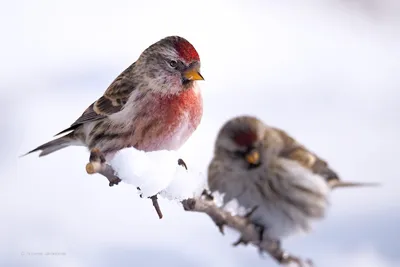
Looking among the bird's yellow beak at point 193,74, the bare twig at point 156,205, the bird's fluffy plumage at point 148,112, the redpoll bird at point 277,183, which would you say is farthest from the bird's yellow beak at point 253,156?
the bird's fluffy plumage at point 148,112

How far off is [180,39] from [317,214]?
0.42 metres

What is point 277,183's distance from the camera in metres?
0.92

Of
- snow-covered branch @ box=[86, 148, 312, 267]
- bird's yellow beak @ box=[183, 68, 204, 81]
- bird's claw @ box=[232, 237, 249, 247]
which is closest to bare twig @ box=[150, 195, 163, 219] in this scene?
snow-covered branch @ box=[86, 148, 312, 267]

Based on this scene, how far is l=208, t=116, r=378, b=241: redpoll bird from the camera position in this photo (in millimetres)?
862

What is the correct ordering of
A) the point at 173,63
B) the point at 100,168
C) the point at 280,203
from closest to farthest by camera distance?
the point at 100,168
the point at 280,203
the point at 173,63

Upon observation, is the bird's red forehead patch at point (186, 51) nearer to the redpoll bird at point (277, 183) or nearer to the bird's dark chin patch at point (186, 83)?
the bird's dark chin patch at point (186, 83)

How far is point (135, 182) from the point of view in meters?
0.66

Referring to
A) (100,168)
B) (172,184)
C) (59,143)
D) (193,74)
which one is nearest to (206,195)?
(172,184)

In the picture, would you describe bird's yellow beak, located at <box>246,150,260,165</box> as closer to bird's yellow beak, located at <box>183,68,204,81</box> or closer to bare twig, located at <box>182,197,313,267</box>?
bare twig, located at <box>182,197,313,267</box>

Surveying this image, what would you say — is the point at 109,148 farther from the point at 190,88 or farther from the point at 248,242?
the point at 248,242

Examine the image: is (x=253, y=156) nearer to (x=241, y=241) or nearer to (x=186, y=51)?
(x=241, y=241)

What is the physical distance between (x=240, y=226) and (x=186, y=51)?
425 mm

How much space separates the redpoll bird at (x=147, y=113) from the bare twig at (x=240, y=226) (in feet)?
1.44

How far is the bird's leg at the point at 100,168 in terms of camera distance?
668 millimetres
